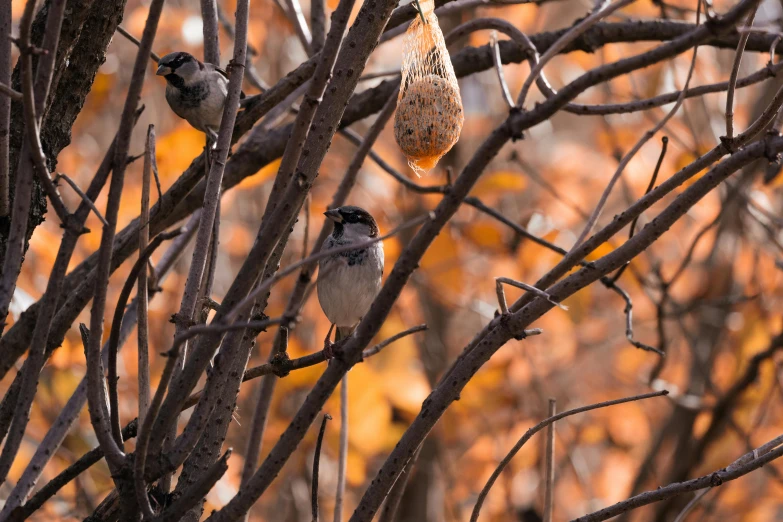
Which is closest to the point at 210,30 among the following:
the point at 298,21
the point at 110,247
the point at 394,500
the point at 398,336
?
the point at 298,21

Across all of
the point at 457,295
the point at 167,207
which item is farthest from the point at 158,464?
the point at 457,295

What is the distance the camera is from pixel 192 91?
3594mm

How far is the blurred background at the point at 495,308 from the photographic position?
468cm

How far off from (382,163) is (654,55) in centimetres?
138

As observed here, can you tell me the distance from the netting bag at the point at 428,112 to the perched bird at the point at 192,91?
149cm

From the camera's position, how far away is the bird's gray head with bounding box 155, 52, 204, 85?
3633 mm

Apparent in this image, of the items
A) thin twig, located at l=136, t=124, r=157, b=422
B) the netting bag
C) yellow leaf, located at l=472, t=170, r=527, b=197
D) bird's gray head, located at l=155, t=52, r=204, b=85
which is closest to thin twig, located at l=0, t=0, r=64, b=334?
thin twig, located at l=136, t=124, r=157, b=422

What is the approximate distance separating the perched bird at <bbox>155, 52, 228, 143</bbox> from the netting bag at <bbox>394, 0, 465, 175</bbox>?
1487 mm

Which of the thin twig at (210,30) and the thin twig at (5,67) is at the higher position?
the thin twig at (210,30)

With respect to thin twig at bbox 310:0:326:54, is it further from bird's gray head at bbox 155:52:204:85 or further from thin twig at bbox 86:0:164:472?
thin twig at bbox 86:0:164:472

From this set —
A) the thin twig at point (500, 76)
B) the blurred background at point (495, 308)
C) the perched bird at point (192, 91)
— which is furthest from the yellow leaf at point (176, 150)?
the thin twig at point (500, 76)

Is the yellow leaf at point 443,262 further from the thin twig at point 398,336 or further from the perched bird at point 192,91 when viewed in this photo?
the thin twig at point 398,336

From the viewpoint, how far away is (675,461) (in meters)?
5.11

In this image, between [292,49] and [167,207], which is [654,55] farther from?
[292,49]
